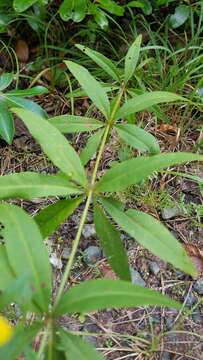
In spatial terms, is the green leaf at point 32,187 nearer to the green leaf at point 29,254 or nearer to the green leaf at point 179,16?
the green leaf at point 29,254

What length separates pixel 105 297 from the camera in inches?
33.5

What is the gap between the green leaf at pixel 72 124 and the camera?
133cm

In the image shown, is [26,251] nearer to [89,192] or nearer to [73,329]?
[89,192]

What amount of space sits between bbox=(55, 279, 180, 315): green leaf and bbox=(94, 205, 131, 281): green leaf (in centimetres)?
23

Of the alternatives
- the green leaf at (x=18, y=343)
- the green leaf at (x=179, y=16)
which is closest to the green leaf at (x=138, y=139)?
the green leaf at (x=18, y=343)

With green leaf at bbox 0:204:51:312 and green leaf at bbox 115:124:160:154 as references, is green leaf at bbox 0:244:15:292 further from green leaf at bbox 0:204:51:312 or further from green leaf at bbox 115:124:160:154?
green leaf at bbox 115:124:160:154

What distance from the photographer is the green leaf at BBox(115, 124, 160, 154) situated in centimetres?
132

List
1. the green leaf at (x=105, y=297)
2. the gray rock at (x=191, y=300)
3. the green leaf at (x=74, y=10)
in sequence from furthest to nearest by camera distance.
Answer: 1. the green leaf at (x=74, y=10)
2. the gray rock at (x=191, y=300)
3. the green leaf at (x=105, y=297)

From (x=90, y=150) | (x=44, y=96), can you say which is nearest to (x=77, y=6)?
(x=44, y=96)

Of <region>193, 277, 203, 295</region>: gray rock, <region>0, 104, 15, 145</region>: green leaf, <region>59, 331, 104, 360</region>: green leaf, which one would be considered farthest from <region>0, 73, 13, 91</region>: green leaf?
<region>59, 331, 104, 360</region>: green leaf

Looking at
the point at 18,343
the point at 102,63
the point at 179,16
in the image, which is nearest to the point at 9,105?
the point at 102,63

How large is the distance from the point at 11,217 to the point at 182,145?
0.99 meters

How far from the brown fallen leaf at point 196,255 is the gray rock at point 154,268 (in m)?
0.12

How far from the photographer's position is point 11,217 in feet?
3.23
